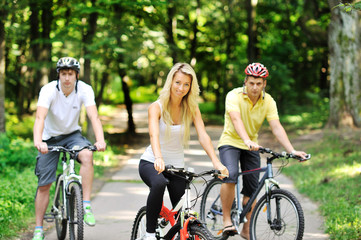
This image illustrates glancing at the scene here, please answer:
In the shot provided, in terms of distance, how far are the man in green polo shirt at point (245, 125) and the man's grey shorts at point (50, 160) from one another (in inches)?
64.1

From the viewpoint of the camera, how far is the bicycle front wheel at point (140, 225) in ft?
15.1

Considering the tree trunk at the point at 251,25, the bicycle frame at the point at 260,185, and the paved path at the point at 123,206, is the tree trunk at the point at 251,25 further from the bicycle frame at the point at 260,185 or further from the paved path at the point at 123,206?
the bicycle frame at the point at 260,185

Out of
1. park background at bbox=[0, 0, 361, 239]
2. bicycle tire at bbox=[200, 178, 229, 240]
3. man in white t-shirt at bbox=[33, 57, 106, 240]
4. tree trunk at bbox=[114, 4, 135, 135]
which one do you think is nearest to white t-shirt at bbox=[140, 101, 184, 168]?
man in white t-shirt at bbox=[33, 57, 106, 240]

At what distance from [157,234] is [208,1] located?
22242 millimetres

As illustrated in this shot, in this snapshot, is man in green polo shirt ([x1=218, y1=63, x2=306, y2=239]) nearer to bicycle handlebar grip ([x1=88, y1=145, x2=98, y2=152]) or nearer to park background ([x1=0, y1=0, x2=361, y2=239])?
park background ([x1=0, y1=0, x2=361, y2=239])

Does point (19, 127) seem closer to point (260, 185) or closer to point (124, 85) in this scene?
point (124, 85)

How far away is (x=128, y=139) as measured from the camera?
19391mm

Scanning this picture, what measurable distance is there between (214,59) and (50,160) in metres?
24.8

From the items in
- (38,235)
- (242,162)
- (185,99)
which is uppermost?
(185,99)

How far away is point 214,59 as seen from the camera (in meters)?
29.6

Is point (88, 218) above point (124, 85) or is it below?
below

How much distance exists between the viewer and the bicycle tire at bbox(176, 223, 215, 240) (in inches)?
143

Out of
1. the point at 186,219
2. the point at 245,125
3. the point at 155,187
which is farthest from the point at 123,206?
the point at 186,219

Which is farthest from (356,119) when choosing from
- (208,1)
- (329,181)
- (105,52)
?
(208,1)
